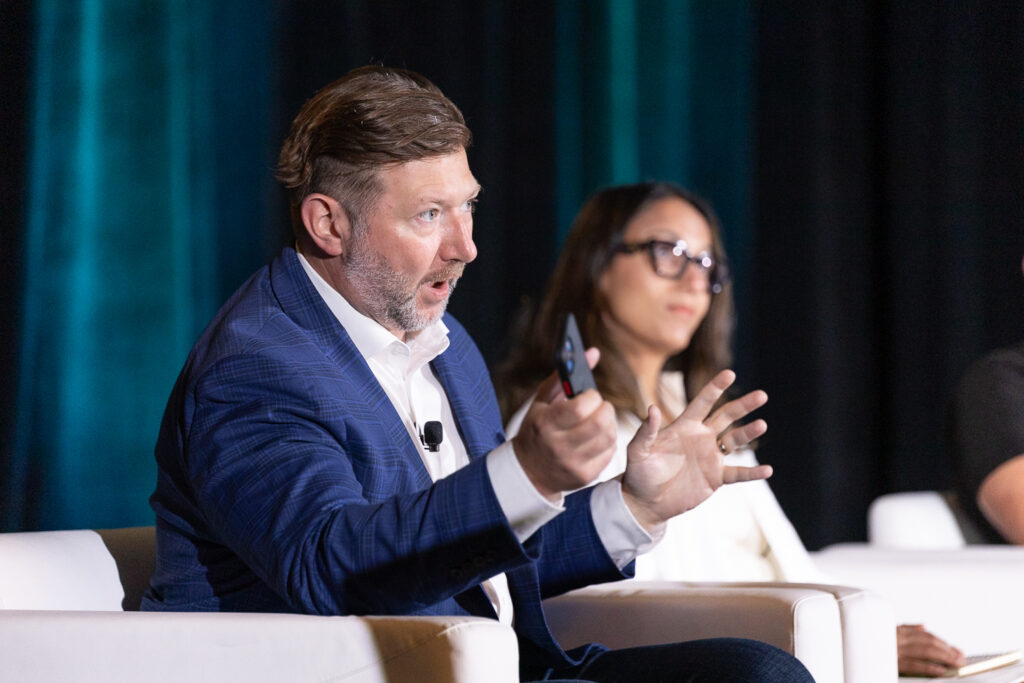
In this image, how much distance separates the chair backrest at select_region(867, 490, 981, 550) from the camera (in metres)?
2.55

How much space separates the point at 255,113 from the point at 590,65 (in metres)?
1.53

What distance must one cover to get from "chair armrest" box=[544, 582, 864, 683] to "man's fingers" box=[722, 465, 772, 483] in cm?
20

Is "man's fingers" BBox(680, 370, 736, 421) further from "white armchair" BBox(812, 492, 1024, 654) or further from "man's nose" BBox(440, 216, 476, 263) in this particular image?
"white armchair" BBox(812, 492, 1024, 654)

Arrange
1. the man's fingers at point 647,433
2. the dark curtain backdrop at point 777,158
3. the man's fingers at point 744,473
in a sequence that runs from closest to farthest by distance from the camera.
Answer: the man's fingers at point 647,433
the man's fingers at point 744,473
the dark curtain backdrop at point 777,158

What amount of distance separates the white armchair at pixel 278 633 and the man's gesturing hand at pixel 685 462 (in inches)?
7.7

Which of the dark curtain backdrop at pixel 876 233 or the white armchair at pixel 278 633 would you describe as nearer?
the white armchair at pixel 278 633

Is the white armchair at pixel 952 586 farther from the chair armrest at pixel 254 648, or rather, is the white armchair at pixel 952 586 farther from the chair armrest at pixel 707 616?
the chair armrest at pixel 254 648

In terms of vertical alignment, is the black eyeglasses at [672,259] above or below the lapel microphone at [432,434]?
above

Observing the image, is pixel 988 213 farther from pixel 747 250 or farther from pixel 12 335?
pixel 12 335

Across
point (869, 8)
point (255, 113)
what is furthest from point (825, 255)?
point (255, 113)

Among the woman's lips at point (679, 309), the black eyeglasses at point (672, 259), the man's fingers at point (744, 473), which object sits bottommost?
the man's fingers at point (744, 473)

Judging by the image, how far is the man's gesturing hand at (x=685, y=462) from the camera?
1.44 meters

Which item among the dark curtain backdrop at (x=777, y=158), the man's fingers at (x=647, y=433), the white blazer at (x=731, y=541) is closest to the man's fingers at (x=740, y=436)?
the man's fingers at (x=647, y=433)

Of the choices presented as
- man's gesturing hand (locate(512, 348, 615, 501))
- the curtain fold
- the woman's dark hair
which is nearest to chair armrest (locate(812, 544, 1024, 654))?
the woman's dark hair
